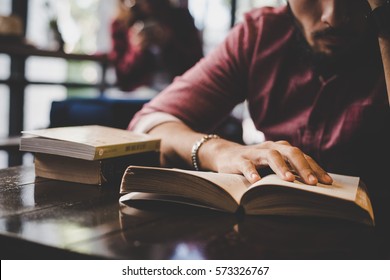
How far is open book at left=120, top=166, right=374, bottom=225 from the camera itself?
71cm

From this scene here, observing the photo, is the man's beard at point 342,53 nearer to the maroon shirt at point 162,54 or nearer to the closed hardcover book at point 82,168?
the closed hardcover book at point 82,168

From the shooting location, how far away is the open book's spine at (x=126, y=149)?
0.94 meters

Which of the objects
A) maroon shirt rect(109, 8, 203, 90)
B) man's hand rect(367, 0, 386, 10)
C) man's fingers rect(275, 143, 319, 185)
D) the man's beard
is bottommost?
maroon shirt rect(109, 8, 203, 90)

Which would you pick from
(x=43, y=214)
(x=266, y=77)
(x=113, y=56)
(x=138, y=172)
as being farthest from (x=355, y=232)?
(x=113, y=56)

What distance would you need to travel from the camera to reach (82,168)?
98cm

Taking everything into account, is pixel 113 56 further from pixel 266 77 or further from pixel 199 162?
pixel 199 162

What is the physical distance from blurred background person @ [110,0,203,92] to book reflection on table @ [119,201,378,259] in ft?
9.60

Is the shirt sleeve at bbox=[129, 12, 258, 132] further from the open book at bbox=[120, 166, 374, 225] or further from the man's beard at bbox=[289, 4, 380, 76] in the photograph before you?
the open book at bbox=[120, 166, 374, 225]

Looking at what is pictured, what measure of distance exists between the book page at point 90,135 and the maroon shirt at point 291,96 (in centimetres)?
30

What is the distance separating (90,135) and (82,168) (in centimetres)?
9

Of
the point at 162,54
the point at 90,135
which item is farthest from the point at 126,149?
the point at 162,54

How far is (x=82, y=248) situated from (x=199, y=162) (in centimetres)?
58

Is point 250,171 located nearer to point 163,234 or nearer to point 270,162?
point 270,162

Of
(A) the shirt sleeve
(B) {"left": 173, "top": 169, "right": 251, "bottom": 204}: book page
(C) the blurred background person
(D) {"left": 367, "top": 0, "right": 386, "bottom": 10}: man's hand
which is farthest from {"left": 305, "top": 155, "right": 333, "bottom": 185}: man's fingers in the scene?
(C) the blurred background person
